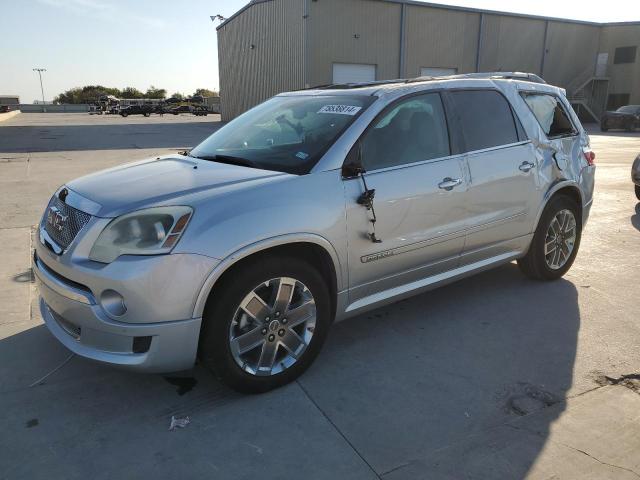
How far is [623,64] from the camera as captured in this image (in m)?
39.2

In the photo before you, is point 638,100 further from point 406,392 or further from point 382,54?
point 406,392

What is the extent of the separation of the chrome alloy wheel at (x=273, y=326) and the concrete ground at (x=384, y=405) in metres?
0.21

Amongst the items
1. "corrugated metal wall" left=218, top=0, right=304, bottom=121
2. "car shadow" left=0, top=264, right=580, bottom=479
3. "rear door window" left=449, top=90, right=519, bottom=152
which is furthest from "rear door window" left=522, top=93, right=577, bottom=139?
"corrugated metal wall" left=218, top=0, right=304, bottom=121

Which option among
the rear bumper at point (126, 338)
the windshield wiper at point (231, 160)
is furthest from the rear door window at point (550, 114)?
the rear bumper at point (126, 338)

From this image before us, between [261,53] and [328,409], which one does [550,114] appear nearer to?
[328,409]

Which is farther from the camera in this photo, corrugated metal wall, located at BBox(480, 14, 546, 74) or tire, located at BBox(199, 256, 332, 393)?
corrugated metal wall, located at BBox(480, 14, 546, 74)

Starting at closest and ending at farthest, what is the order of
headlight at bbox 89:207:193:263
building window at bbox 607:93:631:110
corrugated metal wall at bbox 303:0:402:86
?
headlight at bbox 89:207:193:263 < corrugated metal wall at bbox 303:0:402:86 < building window at bbox 607:93:631:110

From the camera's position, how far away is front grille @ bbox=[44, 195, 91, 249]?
2.80 metres

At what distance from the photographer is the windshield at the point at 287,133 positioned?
128 inches

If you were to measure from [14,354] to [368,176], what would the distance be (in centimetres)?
261

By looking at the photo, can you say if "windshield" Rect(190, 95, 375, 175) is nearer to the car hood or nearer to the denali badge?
the car hood

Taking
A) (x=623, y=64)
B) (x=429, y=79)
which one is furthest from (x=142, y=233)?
(x=623, y=64)

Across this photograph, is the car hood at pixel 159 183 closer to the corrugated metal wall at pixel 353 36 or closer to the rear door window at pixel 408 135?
the rear door window at pixel 408 135

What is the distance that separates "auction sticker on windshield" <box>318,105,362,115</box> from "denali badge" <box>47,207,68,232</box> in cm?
182
